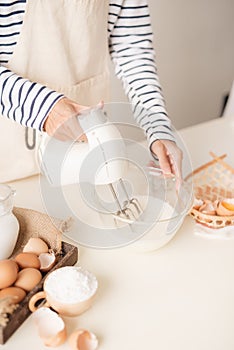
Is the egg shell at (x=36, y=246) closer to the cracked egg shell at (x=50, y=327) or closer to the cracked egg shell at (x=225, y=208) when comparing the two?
the cracked egg shell at (x=50, y=327)

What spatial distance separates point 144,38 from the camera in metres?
1.07

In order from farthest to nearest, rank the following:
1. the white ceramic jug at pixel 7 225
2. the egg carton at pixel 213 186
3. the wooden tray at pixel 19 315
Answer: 1. the egg carton at pixel 213 186
2. the white ceramic jug at pixel 7 225
3. the wooden tray at pixel 19 315

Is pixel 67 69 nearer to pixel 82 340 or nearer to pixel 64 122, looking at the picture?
pixel 64 122

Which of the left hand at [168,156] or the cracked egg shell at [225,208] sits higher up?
the left hand at [168,156]

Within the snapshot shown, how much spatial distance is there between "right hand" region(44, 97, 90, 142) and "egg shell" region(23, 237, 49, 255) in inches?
6.2

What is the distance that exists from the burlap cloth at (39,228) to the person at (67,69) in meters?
0.13

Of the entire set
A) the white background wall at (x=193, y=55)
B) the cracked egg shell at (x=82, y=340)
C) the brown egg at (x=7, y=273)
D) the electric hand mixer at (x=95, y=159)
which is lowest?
the white background wall at (x=193, y=55)

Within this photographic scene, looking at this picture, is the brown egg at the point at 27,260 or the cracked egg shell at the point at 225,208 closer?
the brown egg at the point at 27,260

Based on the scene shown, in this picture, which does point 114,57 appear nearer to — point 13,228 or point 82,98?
point 82,98

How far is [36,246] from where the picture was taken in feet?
2.59

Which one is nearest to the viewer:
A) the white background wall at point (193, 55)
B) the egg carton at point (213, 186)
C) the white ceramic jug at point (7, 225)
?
the white ceramic jug at point (7, 225)

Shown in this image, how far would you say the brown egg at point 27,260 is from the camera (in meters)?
0.75

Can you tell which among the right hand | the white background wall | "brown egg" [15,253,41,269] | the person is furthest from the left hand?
the white background wall

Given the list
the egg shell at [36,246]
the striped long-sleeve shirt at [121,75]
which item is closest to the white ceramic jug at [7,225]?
the egg shell at [36,246]
